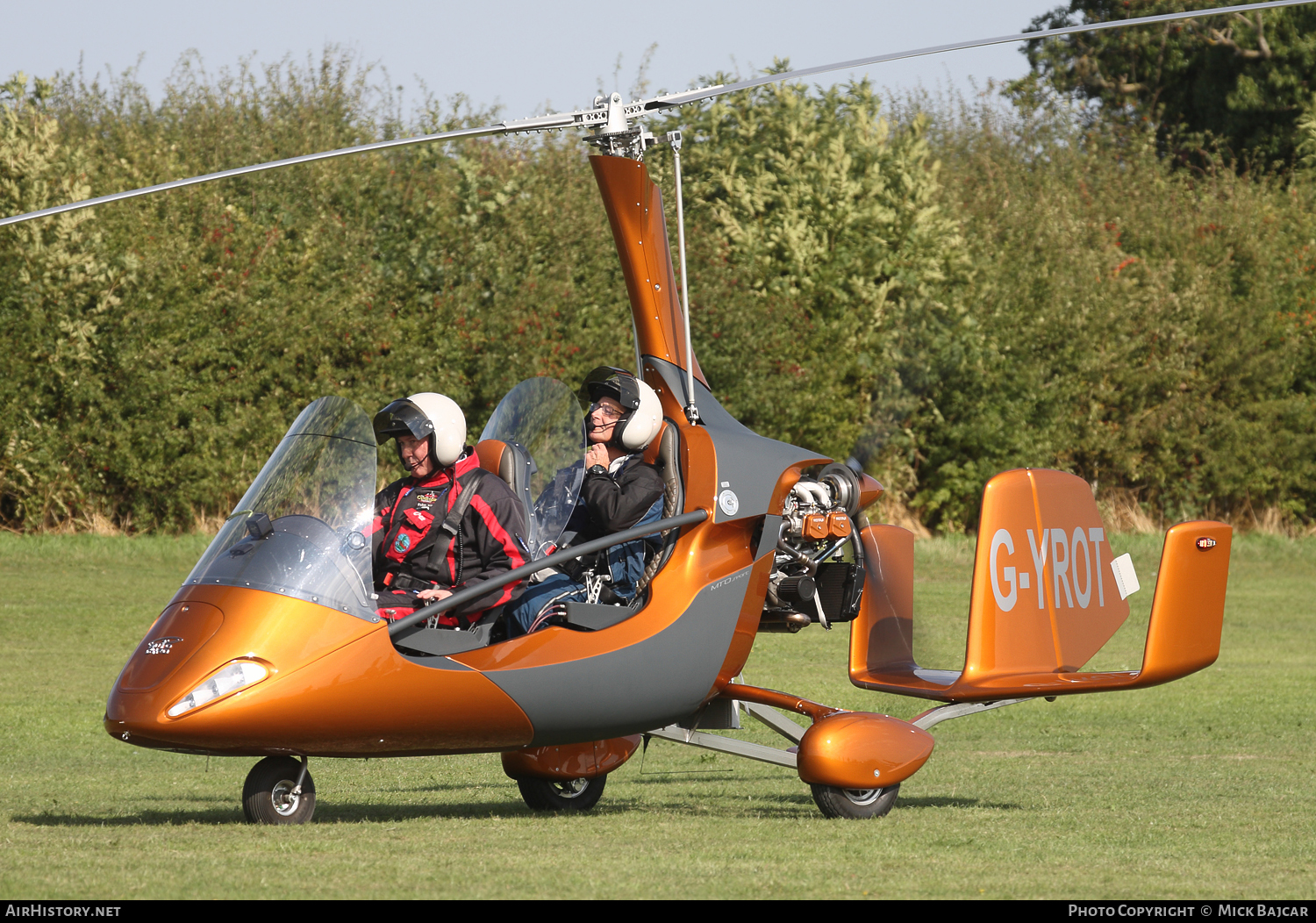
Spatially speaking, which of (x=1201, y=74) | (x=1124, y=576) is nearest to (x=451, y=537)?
(x=1124, y=576)

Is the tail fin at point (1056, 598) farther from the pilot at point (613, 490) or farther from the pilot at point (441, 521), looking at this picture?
the pilot at point (441, 521)

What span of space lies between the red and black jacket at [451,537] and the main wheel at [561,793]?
131 cm

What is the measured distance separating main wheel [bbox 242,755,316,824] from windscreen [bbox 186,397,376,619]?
0.90m

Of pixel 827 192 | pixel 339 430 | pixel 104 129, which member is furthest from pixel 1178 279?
pixel 339 430

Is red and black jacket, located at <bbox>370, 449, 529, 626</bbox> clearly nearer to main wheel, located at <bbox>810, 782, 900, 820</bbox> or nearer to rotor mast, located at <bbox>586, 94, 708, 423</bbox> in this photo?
rotor mast, located at <bbox>586, 94, 708, 423</bbox>

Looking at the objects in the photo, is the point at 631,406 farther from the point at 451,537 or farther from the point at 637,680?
the point at 637,680

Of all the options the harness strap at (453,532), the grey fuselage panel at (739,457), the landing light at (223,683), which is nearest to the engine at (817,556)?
the grey fuselage panel at (739,457)

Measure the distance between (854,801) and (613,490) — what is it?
1946mm

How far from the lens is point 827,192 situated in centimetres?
2605

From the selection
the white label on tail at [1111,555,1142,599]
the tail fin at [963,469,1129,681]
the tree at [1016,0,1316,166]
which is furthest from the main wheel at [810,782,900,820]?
the tree at [1016,0,1316,166]

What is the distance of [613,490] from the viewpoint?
7.49 metres

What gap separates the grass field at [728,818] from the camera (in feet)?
18.0
